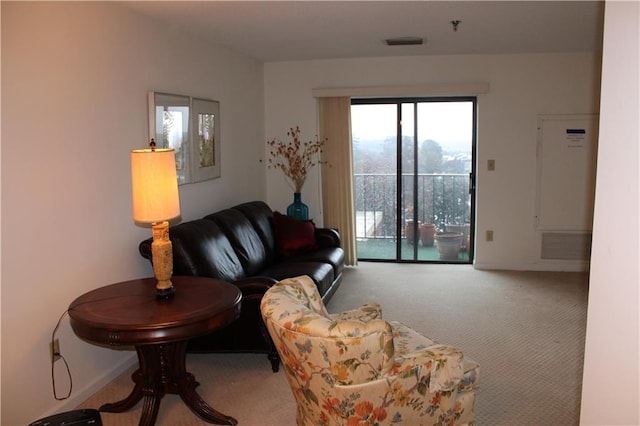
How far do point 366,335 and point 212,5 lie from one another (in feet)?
8.36

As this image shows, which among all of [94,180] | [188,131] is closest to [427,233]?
[188,131]

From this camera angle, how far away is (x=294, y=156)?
670cm

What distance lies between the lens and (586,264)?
6.34 meters

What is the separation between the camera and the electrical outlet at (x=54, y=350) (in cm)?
313

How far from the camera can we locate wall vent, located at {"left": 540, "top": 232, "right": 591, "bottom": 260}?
632 centimetres

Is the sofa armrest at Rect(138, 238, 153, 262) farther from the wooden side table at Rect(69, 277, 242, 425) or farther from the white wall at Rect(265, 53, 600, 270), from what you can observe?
the white wall at Rect(265, 53, 600, 270)

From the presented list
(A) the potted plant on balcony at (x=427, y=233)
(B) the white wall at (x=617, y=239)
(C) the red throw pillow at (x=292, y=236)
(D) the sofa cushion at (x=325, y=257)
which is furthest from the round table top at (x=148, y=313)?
(A) the potted plant on balcony at (x=427, y=233)

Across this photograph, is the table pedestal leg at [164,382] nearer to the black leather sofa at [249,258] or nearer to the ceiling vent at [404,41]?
the black leather sofa at [249,258]

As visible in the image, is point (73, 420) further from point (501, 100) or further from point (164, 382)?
point (501, 100)

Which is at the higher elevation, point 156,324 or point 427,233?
point 156,324

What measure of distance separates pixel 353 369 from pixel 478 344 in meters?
2.26

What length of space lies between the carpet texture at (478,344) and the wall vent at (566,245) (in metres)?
0.23

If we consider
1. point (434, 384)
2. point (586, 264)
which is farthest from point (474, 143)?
point (434, 384)

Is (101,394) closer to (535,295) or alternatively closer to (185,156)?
(185,156)
